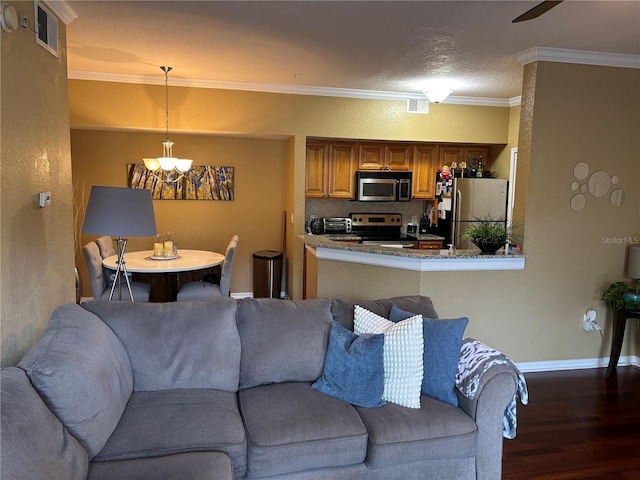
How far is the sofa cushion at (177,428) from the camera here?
5.92ft

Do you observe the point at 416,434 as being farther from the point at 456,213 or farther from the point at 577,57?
the point at 456,213

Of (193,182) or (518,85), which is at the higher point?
(518,85)

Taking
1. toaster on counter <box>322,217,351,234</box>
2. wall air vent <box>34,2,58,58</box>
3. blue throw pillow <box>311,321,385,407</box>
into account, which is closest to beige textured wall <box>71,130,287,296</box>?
toaster on counter <box>322,217,351,234</box>

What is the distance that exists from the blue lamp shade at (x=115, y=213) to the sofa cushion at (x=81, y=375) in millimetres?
681

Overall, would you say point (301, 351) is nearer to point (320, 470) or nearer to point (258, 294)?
point (320, 470)

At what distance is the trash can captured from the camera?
555cm

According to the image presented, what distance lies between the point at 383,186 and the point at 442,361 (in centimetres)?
387

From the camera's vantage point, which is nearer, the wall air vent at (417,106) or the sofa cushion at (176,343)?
the sofa cushion at (176,343)

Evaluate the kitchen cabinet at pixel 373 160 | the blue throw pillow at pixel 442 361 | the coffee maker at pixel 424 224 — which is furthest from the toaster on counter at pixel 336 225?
the blue throw pillow at pixel 442 361

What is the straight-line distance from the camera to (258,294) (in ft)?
18.9

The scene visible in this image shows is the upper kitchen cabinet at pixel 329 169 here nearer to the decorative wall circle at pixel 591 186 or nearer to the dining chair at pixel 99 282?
the dining chair at pixel 99 282

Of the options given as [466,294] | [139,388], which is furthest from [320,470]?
[466,294]

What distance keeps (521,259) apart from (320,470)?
8.39ft

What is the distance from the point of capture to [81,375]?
1740mm
